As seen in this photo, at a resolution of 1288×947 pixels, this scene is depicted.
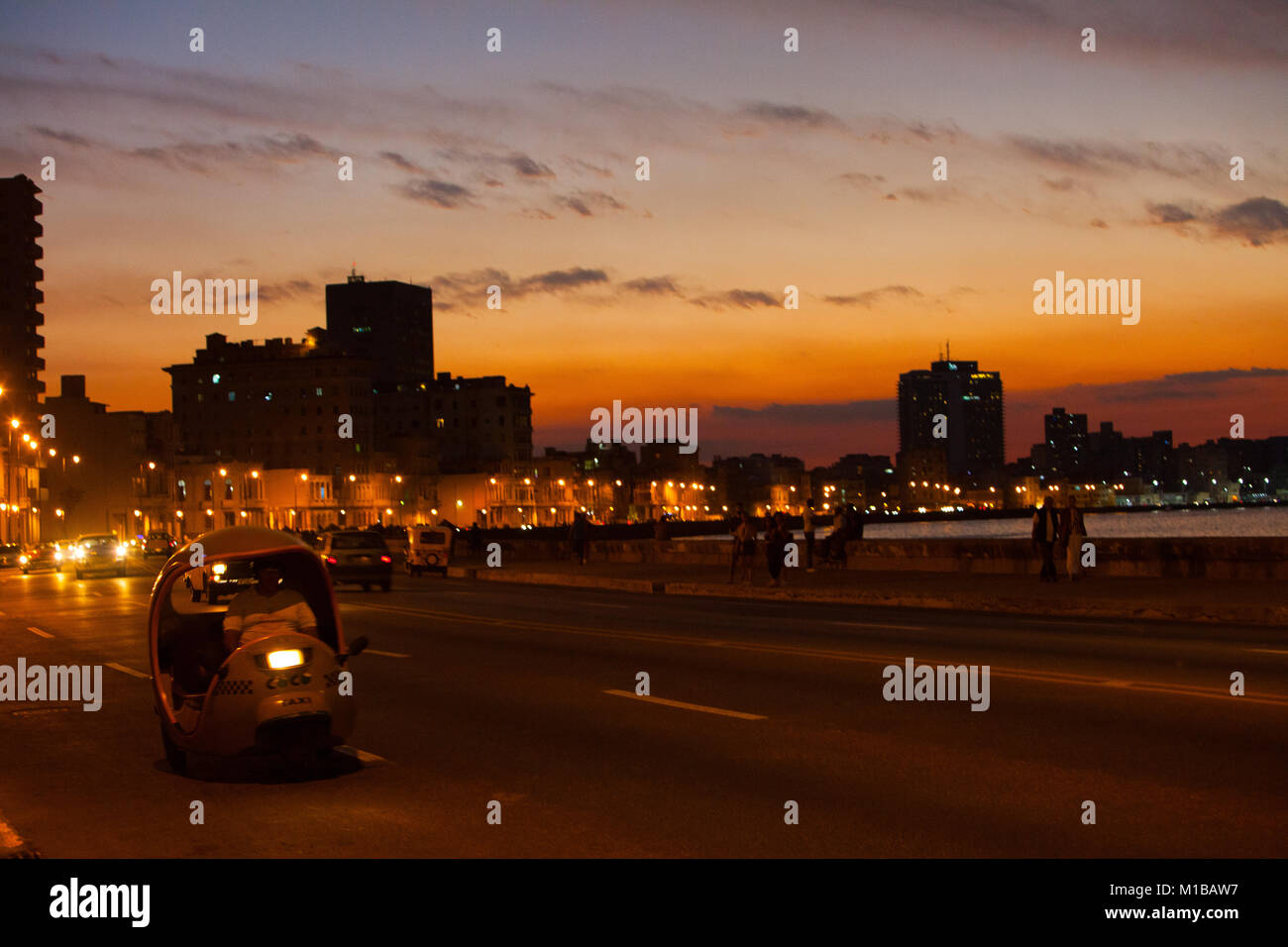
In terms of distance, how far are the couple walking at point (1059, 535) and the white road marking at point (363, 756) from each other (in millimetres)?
21140

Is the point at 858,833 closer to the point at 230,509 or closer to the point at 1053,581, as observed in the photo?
the point at 1053,581

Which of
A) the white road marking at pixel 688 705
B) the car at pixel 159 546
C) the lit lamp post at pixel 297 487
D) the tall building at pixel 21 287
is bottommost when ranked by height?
the car at pixel 159 546

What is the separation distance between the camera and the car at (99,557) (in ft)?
167

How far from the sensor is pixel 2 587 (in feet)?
149

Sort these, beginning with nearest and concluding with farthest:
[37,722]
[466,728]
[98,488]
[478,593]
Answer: [466,728], [37,722], [478,593], [98,488]

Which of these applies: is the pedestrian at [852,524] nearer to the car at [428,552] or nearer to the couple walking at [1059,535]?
the couple walking at [1059,535]

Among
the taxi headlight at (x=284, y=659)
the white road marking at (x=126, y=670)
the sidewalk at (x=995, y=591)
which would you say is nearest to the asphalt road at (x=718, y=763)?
the white road marking at (x=126, y=670)

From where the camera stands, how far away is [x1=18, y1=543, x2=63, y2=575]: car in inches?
2559

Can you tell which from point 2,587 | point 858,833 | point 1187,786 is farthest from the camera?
point 2,587

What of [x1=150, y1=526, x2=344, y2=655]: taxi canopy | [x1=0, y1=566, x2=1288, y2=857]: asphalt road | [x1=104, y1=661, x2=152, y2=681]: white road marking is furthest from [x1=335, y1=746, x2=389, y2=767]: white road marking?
[x1=104, y1=661, x2=152, y2=681]: white road marking

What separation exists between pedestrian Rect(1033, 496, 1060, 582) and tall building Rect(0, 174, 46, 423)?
13141 centimetres
